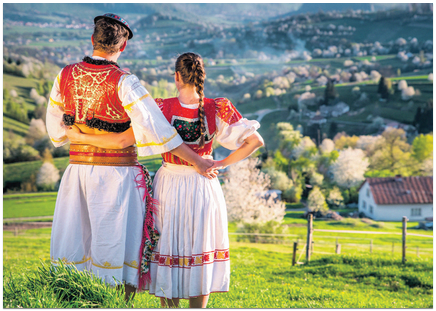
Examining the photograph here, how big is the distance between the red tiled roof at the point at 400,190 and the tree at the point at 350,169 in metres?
0.99

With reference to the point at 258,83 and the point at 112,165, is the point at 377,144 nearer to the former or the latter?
the point at 258,83

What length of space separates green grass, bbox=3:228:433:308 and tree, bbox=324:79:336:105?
19151 millimetres

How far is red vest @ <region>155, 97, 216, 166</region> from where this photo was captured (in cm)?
244

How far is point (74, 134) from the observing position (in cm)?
229

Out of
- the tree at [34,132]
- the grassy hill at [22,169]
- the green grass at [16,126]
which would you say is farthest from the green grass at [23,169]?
the green grass at [16,126]

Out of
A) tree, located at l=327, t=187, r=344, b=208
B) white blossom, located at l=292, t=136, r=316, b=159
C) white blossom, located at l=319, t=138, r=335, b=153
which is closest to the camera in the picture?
tree, located at l=327, t=187, r=344, b=208

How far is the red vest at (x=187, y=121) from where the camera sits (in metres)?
2.44

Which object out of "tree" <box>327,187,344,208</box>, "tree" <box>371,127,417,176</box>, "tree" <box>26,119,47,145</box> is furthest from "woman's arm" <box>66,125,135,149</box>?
"tree" <box>26,119,47,145</box>

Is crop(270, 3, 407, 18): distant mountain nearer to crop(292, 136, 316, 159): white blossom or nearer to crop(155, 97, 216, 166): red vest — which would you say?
crop(292, 136, 316, 159): white blossom

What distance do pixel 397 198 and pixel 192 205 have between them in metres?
20.7

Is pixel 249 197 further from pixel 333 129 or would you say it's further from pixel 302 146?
pixel 333 129

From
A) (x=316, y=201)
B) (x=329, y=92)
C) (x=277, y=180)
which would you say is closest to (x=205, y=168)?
(x=277, y=180)

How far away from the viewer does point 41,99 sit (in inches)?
983

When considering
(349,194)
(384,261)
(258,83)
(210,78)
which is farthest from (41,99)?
(384,261)
